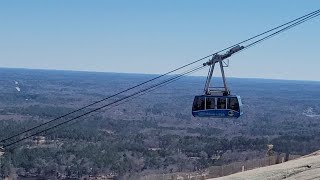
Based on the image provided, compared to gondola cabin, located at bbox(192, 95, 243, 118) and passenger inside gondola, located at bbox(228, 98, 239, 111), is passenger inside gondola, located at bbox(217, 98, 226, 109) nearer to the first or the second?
gondola cabin, located at bbox(192, 95, 243, 118)

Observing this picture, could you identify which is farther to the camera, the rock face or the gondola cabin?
the gondola cabin

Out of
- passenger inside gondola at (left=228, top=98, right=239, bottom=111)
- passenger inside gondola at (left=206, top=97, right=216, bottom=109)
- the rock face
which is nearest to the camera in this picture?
the rock face

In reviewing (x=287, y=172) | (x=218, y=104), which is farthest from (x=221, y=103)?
(x=287, y=172)

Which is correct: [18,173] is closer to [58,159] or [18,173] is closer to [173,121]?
[58,159]

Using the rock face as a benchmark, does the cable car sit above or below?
above

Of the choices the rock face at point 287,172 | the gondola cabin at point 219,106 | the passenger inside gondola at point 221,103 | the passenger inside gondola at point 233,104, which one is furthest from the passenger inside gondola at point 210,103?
the rock face at point 287,172

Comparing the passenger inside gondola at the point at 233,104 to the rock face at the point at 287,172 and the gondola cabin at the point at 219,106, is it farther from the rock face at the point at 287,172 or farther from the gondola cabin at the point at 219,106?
the rock face at the point at 287,172

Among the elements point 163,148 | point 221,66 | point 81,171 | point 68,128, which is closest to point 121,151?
point 163,148

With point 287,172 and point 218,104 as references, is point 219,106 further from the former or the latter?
point 287,172

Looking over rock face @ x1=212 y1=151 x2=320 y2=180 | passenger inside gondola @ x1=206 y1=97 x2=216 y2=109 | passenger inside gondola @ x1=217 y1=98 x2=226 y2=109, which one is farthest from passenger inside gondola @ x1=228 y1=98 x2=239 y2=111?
rock face @ x1=212 y1=151 x2=320 y2=180
